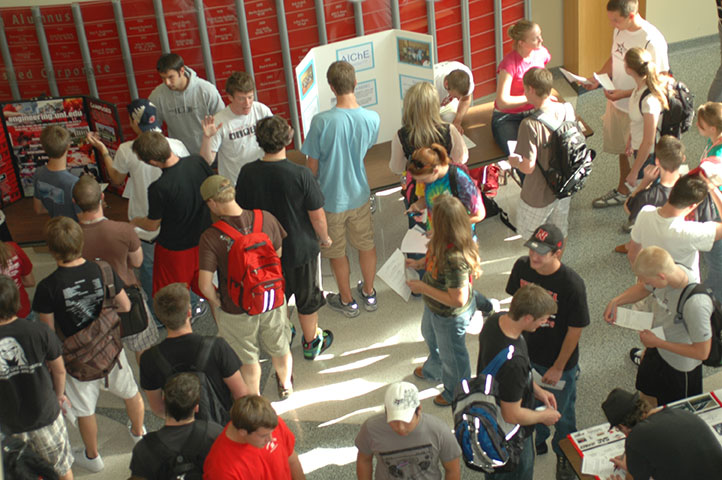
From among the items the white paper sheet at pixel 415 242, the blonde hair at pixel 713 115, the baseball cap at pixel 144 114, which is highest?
the baseball cap at pixel 144 114

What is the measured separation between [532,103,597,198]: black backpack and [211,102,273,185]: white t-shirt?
6.09 feet

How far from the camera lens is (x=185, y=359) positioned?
3801 millimetres

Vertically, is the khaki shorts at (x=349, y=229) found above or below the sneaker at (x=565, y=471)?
above

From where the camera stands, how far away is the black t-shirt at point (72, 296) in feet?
13.6

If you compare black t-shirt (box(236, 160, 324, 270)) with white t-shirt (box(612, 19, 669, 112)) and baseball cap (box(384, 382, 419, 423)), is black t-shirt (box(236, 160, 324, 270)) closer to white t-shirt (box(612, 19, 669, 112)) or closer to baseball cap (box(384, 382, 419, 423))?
baseball cap (box(384, 382, 419, 423))

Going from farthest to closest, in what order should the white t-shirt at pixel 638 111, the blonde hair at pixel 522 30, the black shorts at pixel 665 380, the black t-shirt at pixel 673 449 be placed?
the blonde hair at pixel 522 30, the white t-shirt at pixel 638 111, the black shorts at pixel 665 380, the black t-shirt at pixel 673 449

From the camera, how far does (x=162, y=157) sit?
190 inches

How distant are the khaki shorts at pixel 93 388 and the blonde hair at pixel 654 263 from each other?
9.13ft

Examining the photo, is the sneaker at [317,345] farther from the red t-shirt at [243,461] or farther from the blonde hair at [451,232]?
the red t-shirt at [243,461]

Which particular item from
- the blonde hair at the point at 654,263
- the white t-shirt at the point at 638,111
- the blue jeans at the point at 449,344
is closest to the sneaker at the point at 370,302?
the blue jeans at the point at 449,344

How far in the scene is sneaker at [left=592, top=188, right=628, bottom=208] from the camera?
6574 mm

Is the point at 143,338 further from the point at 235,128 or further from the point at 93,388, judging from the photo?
the point at 235,128

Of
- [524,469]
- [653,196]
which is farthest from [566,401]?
[653,196]

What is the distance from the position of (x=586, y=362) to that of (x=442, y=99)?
7.31ft
